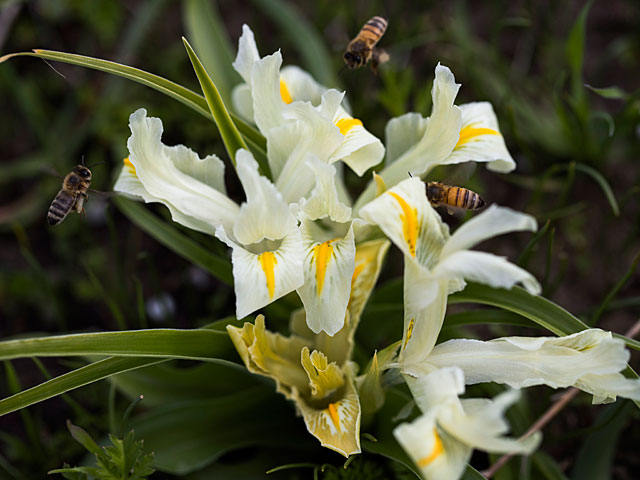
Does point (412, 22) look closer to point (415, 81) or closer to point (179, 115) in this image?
point (415, 81)

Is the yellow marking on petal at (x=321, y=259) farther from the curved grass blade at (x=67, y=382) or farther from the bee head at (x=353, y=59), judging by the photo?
the bee head at (x=353, y=59)

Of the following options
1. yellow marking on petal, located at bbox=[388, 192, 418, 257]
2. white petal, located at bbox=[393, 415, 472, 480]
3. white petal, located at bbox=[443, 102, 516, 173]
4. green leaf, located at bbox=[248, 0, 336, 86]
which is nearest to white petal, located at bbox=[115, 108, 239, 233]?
yellow marking on petal, located at bbox=[388, 192, 418, 257]

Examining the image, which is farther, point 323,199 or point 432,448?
point 323,199

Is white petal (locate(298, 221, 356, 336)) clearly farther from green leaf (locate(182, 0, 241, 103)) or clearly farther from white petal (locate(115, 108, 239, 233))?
green leaf (locate(182, 0, 241, 103))

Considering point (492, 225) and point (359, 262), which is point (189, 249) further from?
point (492, 225)

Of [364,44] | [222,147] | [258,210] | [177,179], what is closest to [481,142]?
[364,44]
